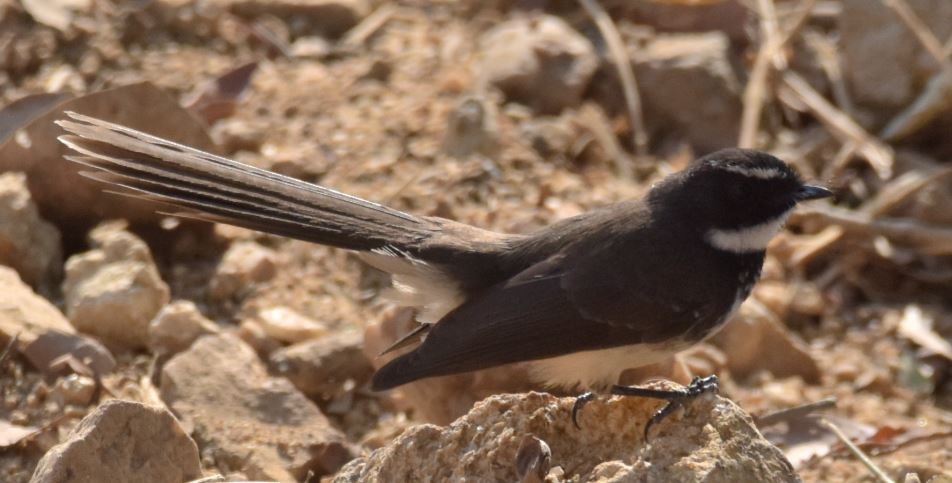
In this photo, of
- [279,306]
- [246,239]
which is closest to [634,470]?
A: [279,306]

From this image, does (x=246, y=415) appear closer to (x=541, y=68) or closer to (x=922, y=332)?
(x=541, y=68)

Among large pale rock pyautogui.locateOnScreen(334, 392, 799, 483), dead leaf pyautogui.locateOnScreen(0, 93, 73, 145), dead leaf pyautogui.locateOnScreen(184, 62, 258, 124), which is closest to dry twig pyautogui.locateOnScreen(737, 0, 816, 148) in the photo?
dead leaf pyautogui.locateOnScreen(184, 62, 258, 124)

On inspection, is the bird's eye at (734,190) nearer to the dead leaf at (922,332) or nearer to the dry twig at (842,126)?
the dead leaf at (922,332)

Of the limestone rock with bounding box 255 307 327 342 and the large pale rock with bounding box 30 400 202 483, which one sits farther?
the limestone rock with bounding box 255 307 327 342

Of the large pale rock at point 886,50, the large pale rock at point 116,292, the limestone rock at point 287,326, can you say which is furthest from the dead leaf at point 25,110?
the large pale rock at point 886,50

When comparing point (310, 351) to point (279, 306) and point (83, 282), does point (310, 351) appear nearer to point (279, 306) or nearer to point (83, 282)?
point (279, 306)

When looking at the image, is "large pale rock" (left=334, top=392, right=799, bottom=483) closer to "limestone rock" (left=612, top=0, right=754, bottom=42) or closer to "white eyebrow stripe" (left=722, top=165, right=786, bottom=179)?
"white eyebrow stripe" (left=722, top=165, right=786, bottom=179)
